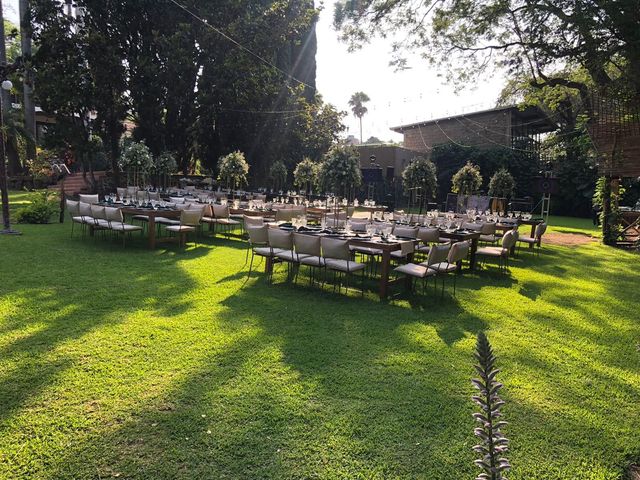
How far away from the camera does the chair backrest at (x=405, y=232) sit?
7668 mm

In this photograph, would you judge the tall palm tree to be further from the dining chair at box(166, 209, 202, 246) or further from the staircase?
the dining chair at box(166, 209, 202, 246)

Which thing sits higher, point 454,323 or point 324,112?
point 324,112

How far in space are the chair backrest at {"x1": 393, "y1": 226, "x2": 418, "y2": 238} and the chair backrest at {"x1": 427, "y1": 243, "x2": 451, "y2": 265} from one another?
66.4 inches

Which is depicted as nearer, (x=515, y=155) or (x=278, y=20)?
(x=278, y=20)

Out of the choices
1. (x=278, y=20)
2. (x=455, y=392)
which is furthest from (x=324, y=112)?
(x=455, y=392)

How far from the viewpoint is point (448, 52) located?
14078 millimetres

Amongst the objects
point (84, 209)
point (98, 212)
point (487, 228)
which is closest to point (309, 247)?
point (487, 228)

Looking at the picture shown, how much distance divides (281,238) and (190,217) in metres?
3.29

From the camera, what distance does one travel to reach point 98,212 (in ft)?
28.6

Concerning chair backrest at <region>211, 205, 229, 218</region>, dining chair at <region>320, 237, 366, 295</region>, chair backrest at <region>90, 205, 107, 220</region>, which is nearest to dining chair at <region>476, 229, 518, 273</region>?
dining chair at <region>320, 237, 366, 295</region>

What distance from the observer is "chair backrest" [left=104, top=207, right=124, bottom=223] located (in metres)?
8.49

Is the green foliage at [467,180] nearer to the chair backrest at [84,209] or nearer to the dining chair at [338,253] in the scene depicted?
the dining chair at [338,253]

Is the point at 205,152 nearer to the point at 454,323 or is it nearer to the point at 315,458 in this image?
the point at 454,323

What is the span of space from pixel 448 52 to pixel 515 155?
1731 centimetres
